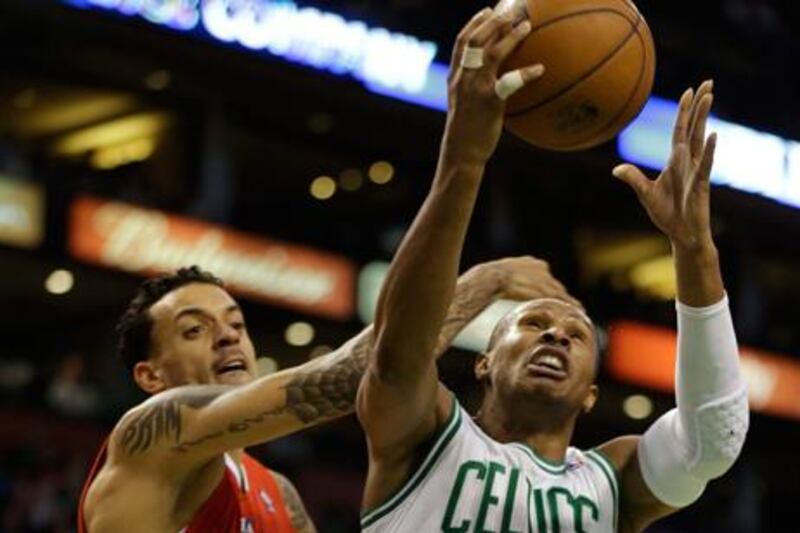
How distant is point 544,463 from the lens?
14.1ft

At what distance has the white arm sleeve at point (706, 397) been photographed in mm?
4199

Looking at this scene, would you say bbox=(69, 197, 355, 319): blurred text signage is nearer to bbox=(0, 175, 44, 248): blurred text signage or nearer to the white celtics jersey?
bbox=(0, 175, 44, 248): blurred text signage

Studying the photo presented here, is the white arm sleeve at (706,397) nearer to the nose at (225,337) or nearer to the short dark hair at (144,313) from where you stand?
the nose at (225,337)

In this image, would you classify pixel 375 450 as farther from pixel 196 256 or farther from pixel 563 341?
pixel 196 256

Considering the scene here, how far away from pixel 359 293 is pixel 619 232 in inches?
231

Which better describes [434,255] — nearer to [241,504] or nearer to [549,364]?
[549,364]

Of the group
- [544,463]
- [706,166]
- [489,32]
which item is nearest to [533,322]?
[544,463]

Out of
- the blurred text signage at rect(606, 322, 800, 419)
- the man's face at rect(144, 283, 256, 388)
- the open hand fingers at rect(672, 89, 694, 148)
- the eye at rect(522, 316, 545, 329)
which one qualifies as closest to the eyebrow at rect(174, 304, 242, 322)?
the man's face at rect(144, 283, 256, 388)

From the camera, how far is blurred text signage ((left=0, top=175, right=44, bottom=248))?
1480cm

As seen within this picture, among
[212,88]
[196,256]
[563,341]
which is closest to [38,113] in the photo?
[212,88]

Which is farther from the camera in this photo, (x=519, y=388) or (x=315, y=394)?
(x=315, y=394)

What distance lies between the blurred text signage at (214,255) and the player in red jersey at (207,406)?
9828mm

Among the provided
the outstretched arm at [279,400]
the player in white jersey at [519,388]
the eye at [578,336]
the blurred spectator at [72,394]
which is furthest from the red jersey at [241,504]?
the blurred spectator at [72,394]

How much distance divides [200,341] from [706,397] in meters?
1.67
